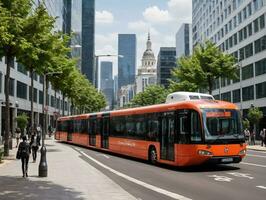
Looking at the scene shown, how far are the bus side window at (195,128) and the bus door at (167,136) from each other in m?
1.53

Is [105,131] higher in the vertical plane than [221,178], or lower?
higher

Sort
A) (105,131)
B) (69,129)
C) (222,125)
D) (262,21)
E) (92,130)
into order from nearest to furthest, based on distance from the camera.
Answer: (222,125) → (105,131) → (92,130) → (69,129) → (262,21)

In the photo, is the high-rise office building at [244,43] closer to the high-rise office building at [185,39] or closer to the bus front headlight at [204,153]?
the bus front headlight at [204,153]

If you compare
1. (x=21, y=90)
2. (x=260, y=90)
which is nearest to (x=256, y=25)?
(x=260, y=90)

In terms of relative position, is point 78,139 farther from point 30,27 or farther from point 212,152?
point 212,152

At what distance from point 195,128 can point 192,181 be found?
3.49 meters

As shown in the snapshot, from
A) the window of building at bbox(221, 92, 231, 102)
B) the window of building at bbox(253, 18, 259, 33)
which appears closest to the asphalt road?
the window of building at bbox(253, 18, 259, 33)

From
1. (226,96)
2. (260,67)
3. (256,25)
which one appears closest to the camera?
(260,67)

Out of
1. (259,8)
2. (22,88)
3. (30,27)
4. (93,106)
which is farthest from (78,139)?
(93,106)

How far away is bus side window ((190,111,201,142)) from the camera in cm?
1997

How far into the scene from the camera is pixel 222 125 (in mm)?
20406

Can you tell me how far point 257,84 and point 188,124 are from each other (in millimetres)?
51117

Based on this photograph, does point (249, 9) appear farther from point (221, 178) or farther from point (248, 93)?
point (221, 178)

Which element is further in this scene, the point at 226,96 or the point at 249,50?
the point at 226,96
